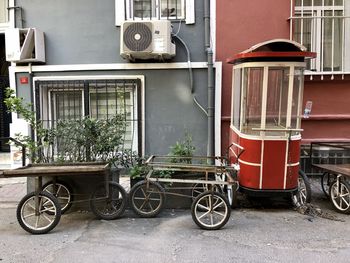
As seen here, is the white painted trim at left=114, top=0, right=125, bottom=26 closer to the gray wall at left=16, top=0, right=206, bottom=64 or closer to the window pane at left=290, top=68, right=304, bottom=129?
the gray wall at left=16, top=0, right=206, bottom=64

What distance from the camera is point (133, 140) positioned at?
26.8 feet

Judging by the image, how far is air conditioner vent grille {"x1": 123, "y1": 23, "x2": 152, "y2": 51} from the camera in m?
7.15

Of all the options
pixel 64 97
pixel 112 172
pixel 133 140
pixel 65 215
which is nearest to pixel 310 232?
pixel 112 172

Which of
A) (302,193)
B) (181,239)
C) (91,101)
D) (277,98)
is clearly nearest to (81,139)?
(181,239)

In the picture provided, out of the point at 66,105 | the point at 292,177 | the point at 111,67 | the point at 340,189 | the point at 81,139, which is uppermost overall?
the point at 111,67

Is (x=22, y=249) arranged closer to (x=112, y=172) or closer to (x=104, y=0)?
(x=112, y=172)

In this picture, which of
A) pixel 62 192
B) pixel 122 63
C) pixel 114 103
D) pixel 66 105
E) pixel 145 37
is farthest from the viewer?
pixel 66 105

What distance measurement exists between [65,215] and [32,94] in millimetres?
3389

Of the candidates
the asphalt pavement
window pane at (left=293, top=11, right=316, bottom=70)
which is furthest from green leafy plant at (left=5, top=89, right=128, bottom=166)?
window pane at (left=293, top=11, right=316, bottom=70)

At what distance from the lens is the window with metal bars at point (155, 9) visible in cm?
796

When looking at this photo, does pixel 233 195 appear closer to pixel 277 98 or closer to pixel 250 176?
pixel 250 176

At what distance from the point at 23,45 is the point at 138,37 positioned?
7.67 feet

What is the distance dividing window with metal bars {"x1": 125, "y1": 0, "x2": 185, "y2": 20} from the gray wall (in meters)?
0.26

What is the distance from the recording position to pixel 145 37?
282 inches
